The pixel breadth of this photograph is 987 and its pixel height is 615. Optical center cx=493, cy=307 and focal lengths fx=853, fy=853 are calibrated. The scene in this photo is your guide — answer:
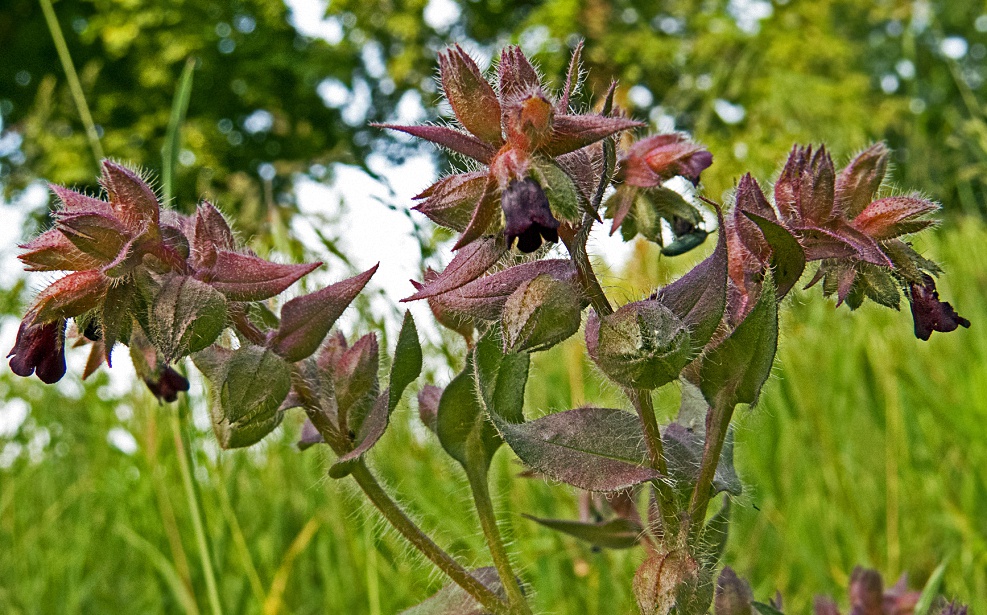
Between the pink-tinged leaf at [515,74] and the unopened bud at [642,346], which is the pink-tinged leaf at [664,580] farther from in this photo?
the pink-tinged leaf at [515,74]

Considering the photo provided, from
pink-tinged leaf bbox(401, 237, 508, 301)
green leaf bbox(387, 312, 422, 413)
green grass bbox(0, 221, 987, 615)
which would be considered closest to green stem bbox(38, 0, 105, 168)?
green grass bbox(0, 221, 987, 615)

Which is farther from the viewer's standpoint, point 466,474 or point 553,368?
point 553,368

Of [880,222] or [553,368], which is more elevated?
[880,222]

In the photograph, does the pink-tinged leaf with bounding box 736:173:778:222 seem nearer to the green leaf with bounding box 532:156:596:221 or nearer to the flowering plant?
the flowering plant

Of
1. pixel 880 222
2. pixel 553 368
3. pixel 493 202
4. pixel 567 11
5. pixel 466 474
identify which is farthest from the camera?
pixel 567 11

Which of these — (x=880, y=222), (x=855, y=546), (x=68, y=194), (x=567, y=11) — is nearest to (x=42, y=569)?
(x=68, y=194)

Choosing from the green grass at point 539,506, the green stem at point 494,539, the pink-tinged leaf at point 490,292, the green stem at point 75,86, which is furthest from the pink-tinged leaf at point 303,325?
the green stem at point 75,86

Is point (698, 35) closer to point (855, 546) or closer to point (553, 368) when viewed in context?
point (553, 368)

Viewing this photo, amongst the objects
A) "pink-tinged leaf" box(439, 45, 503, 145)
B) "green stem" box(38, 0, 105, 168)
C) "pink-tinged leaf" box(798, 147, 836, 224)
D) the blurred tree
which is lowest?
the blurred tree
